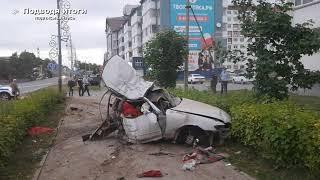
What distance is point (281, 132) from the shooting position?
8.15 metres

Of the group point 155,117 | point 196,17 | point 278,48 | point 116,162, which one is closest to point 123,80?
point 155,117

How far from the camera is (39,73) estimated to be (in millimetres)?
108375

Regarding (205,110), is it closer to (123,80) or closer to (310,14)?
(123,80)

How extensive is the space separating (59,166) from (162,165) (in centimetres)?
207

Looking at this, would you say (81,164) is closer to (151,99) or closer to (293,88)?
(151,99)

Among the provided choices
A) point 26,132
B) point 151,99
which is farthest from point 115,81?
point 26,132

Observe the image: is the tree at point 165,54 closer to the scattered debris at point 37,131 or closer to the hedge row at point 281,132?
the scattered debris at point 37,131

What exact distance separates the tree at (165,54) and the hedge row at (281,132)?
10.9m

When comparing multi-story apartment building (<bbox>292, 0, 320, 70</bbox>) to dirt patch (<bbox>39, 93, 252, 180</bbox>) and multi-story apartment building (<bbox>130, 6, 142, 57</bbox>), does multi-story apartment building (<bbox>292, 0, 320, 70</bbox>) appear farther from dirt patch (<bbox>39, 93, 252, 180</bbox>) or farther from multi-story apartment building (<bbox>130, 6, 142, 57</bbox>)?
multi-story apartment building (<bbox>130, 6, 142, 57</bbox>)

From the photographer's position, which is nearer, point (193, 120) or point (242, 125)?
point (242, 125)

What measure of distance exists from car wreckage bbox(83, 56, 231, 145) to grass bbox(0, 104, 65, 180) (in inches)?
50.0

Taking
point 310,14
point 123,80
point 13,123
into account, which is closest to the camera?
point 13,123

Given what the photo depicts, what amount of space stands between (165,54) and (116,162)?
12.2 m

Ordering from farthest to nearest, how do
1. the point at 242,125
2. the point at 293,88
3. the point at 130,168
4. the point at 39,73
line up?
the point at 39,73
the point at 293,88
the point at 242,125
the point at 130,168
